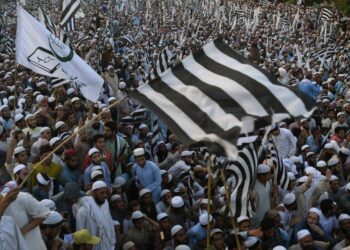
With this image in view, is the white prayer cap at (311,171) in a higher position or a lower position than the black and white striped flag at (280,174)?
lower

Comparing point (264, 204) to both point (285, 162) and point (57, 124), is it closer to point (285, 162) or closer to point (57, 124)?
point (285, 162)

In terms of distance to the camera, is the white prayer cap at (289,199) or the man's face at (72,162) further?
the white prayer cap at (289,199)

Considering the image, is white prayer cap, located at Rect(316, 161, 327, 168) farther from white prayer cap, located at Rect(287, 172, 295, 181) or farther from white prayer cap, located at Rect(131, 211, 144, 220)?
white prayer cap, located at Rect(131, 211, 144, 220)

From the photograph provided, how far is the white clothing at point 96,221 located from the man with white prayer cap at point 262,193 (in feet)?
5.94

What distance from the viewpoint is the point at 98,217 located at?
20.0ft

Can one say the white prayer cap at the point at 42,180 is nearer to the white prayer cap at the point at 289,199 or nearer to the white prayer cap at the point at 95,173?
the white prayer cap at the point at 95,173

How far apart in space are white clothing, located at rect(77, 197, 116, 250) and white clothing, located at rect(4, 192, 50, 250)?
1.15 metres

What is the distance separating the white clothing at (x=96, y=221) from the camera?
19.9 ft

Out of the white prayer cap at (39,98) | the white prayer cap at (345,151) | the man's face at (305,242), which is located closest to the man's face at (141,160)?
the man's face at (305,242)

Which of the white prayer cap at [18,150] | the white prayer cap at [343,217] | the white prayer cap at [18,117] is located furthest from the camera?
the white prayer cap at [18,117]

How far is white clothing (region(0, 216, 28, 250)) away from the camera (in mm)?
4371

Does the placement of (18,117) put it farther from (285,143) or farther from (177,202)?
(285,143)

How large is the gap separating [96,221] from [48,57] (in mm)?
3138

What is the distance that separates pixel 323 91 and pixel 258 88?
1033 cm
